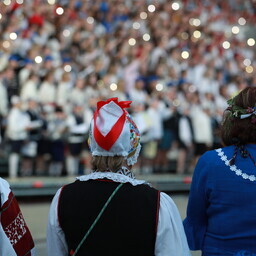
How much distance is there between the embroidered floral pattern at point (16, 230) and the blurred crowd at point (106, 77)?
8.61 m

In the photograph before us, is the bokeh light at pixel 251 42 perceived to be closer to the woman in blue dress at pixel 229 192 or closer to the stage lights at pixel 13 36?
the stage lights at pixel 13 36

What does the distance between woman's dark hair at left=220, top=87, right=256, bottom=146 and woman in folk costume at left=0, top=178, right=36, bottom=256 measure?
114cm

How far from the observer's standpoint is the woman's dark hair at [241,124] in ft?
10.8

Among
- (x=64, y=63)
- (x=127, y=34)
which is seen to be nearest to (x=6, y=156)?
(x=64, y=63)

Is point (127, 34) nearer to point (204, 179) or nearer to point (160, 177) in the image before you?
point (160, 177)

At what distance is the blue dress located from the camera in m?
3.21

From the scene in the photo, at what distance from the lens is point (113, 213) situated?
296 centimetres

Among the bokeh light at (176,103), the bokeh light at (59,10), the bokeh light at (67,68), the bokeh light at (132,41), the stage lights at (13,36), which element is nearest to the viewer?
the stage lights at (13,36)

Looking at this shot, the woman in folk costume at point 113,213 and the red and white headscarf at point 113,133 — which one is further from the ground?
the red and white headscarf at point 113,133

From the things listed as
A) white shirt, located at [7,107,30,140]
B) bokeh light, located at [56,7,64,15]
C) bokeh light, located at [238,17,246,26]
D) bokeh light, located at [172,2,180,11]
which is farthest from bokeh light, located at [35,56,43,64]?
bokeh light, located at [238,17,246,26]

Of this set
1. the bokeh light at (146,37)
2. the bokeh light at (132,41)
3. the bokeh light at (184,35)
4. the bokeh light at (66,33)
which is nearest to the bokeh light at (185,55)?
the bokeh light at (184,35)

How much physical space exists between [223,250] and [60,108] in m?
9.51

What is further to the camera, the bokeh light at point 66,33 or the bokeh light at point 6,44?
the bokeh light at point 66,33

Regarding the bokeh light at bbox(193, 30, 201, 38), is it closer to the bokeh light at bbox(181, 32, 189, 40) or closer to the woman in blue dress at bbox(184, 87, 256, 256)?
the bokeh light at bbox(181, 32, 189, 40)
